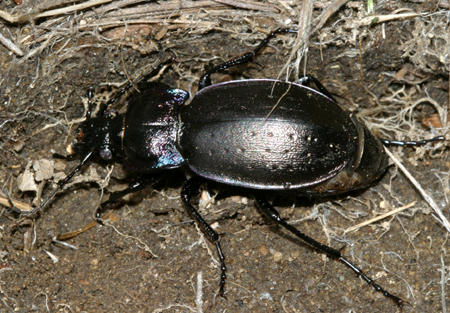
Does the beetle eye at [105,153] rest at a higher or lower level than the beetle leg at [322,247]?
higher

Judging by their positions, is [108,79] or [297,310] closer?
[297,310]

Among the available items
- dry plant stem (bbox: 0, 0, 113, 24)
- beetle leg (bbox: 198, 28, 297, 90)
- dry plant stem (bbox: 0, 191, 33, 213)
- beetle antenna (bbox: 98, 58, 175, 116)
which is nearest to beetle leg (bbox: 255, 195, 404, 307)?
beetle leg (bbox: 198, 28, 297, 90)

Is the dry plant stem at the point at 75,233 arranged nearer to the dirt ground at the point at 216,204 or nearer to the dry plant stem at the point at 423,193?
the dirt ground at the point at 216,204

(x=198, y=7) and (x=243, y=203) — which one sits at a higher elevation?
(x=198, y=7)

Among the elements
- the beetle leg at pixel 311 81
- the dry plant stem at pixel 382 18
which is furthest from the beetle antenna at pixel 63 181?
the dry plant stem at pixel 382 18

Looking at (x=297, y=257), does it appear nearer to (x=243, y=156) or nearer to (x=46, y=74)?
(x=243, y=156)

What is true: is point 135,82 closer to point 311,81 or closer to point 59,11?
point 59,11

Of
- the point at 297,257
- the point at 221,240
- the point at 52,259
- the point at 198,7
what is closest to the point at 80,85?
the point at 198,7
